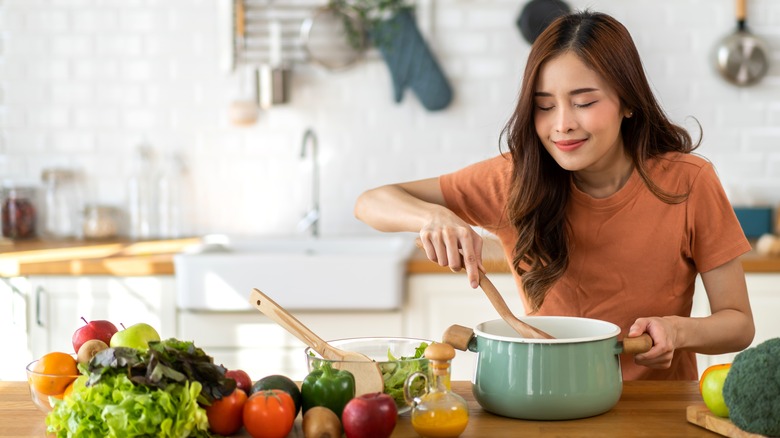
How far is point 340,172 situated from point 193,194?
2.01 ft

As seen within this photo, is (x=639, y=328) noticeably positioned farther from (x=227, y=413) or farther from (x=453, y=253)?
(x=227, y=413)

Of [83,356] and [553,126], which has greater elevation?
[553,126]

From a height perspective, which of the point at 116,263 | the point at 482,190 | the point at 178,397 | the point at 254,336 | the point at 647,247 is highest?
the point at 482,190

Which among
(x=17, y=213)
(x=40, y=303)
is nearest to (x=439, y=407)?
(x=40, y=303)

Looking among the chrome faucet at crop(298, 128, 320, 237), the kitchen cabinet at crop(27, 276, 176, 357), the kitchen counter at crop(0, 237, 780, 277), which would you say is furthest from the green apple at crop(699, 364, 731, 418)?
the chrome faucet at crop(298, 128, 320, 237)

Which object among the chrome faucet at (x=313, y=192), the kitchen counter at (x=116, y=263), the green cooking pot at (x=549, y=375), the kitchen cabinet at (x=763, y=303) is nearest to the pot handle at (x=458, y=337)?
the green cooking pot at (x=549, y=375)

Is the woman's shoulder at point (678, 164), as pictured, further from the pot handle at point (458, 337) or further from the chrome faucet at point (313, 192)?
the chrome faucet at point (313, 192)

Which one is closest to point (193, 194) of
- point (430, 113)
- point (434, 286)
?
point (430, 113)

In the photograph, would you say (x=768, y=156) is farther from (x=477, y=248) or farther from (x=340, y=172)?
(x=477, y=248)

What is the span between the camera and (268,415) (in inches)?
55.9

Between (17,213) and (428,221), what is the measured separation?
255 centimetres

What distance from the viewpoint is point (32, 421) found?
1.57 meters

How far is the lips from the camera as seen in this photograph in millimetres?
1847

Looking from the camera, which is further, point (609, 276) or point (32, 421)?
point (609, 276)
